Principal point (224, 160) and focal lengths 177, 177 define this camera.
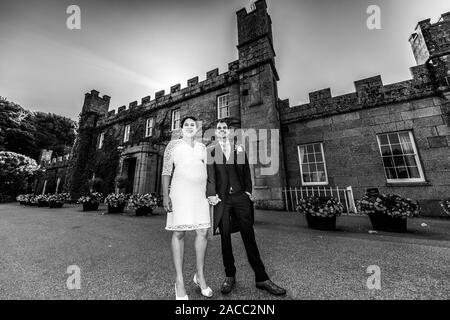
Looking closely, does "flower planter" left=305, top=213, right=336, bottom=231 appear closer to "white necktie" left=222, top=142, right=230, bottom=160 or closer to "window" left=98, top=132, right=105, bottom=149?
"white necktie" left=222, top=142, right=230, bottom=160

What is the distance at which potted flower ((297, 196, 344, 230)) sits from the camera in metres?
4.75

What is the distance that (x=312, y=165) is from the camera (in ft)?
29.1

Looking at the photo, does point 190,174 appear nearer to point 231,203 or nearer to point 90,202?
point 231,203

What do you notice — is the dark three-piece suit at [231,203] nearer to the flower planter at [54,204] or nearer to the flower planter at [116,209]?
the flower planter at [116,209]

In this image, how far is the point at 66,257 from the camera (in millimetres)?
3109

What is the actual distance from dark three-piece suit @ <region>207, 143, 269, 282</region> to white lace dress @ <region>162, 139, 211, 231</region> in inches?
7.1

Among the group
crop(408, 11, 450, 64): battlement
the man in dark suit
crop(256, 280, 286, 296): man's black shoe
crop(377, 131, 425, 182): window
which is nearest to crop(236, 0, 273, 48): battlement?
crop(408, 11, 450, 64): battlement

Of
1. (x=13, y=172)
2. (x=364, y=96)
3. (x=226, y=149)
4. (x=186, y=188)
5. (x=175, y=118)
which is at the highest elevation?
(x=175, y=118)

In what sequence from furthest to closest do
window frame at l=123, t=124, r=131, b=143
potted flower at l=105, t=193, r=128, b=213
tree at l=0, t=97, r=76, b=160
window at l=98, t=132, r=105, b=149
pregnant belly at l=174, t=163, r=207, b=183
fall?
tree at l=0, t=97, r=76, b=160, window at l=98, t=132, r=105, b=149, window frame at l=123, t=124, r=131, b=143, potted flower at l=105, t=193, r=128, b=213, pregnant belly at l=174, t=163, r=207, b=183

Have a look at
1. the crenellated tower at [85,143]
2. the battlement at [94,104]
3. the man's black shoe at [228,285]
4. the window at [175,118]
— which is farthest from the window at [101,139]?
the man's black shoe at [228,285]

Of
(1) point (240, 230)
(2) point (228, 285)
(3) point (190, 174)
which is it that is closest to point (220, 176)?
(3) point (190, 174)

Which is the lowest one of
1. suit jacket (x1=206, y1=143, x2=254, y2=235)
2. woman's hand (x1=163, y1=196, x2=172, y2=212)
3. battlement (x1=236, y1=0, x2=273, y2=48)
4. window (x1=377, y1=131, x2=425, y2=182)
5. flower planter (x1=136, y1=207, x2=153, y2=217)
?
flower planter (x1=136, y1=207, x2=153, y2=217)

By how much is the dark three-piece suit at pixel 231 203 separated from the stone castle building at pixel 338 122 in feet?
20.8

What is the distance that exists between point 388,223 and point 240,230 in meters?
4.74
